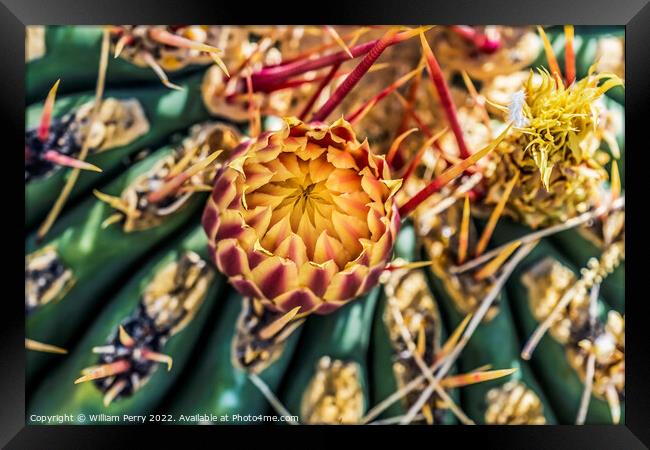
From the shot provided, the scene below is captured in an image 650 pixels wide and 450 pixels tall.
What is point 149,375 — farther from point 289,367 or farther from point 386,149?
point 386,149

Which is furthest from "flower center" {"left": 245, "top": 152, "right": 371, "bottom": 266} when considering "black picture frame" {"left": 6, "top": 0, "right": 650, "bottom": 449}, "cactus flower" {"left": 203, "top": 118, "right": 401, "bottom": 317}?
"black picture frame" {"left": 6, "top": 0, "right": 650, "bottom": 449}

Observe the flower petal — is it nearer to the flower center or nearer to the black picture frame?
the flower center
